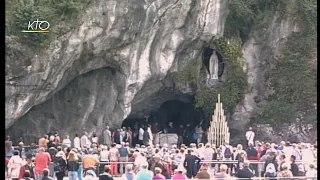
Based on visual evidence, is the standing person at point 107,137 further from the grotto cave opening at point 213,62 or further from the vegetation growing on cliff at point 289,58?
the vegetation growing on cliff at point 289,58

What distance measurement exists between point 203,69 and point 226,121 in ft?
8.90

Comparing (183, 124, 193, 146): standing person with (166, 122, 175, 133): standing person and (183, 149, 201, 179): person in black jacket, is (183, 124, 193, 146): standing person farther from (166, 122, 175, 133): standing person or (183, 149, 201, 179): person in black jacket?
(183, 149, 201, 179): person in black jacket

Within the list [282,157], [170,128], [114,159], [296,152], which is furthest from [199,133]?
[282,157]

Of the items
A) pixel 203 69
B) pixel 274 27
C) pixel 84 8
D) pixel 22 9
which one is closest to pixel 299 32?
pixel 274 27

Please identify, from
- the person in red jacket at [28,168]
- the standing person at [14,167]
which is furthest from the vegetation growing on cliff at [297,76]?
the standing person at [14,167]

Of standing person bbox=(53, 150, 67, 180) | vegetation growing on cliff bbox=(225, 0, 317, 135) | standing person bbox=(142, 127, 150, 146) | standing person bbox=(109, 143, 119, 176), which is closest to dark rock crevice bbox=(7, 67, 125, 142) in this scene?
standing person bbox=(142, 127, 150, 146)

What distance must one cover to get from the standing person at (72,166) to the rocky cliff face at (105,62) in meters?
7.19

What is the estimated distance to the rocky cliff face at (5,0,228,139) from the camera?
2717cm

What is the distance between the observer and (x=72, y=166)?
2000 cm

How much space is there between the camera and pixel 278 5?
3462 cm

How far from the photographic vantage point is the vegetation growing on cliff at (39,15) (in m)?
26.2

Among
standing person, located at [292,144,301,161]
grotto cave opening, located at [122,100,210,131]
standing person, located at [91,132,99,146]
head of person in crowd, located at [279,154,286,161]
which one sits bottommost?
head of person in crowd, located at [279,154,286,161]

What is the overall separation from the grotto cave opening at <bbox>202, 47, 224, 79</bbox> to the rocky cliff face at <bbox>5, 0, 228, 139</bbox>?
136 cm

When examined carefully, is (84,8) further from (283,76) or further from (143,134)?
(283,76)
